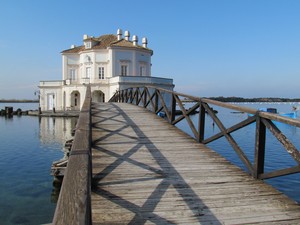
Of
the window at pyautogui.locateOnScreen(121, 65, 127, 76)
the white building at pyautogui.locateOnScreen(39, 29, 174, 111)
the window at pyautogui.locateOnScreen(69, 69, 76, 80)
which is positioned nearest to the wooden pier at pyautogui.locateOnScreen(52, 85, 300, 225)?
the white building at pyautogui.locateOnScreen(39, 29, 174, 111)

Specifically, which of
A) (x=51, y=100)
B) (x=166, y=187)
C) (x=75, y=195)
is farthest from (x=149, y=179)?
(x=51, y=100)

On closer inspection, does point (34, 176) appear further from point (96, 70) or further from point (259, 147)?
point (96, 70)

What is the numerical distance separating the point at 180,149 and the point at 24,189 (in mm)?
8318

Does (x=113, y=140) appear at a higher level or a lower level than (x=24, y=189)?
higher

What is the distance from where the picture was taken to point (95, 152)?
5410mm

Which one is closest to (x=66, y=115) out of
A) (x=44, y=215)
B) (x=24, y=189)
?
(x=24, y=189)

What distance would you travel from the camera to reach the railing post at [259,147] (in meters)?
4.27

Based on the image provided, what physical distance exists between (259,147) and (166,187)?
1.60 metres

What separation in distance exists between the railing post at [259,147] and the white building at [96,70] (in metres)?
37.8

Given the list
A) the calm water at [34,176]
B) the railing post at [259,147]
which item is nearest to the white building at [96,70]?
the calm water at [34,176]

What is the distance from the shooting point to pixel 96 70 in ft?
152

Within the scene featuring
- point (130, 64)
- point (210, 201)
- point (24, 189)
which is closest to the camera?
point (210, 201)

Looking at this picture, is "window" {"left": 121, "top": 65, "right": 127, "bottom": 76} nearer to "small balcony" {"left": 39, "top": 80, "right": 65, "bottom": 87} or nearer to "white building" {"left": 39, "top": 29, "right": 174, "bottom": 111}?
"white building" {"left": 39, "top": 29, "right": 174, "bottom": 111}

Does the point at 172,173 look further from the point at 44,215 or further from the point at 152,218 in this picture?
the point at 44,215
